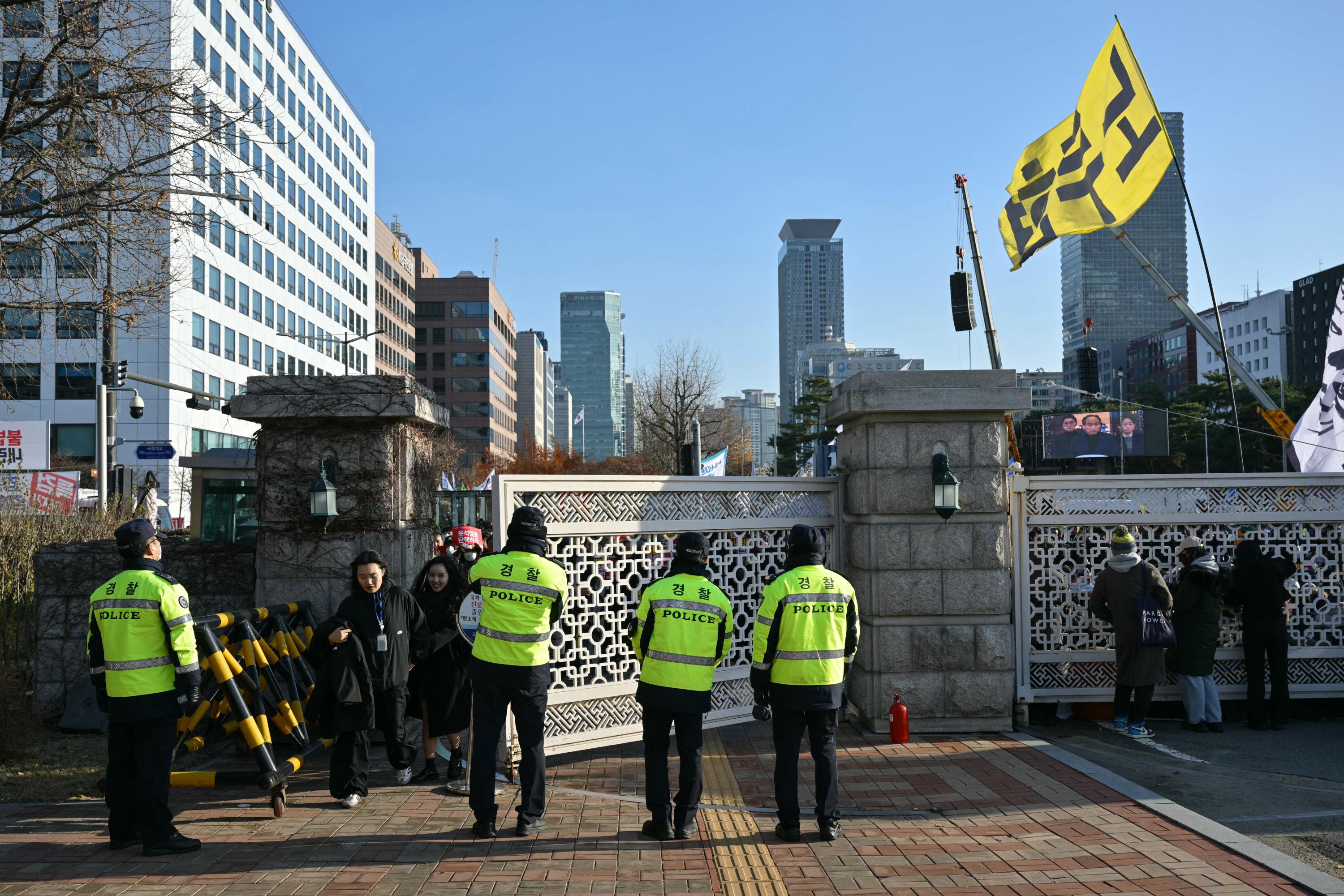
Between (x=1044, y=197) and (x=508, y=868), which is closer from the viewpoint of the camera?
(x=508, y=868)

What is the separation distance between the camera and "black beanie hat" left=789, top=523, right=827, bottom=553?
6398mm

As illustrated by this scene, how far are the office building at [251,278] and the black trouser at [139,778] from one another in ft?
89.0

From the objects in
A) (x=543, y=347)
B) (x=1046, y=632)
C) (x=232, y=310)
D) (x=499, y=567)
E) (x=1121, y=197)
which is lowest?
(x=1046, y=632)

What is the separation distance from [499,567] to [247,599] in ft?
12.3

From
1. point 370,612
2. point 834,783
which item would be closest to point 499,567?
point 370,612

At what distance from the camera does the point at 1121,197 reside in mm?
13203

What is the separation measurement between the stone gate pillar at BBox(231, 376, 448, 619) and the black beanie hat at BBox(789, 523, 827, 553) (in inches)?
152

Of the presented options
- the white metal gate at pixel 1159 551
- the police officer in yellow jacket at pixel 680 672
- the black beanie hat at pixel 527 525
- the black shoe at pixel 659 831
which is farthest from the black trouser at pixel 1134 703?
the black beanie hat at pixel 527 525

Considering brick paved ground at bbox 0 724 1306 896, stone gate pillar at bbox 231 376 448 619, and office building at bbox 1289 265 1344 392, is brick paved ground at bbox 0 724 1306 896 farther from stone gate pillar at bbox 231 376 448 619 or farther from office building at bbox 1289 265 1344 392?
office building at bbox 1289 265 1344 392

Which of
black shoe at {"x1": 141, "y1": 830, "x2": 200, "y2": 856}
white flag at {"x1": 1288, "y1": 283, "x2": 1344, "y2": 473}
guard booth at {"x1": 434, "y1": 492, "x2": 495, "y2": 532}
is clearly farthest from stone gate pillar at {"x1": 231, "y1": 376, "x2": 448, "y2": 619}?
guard booth at {"x1": 434, "y1": 492, "x2": 495, "y2": 532}

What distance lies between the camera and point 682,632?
20.6 feet

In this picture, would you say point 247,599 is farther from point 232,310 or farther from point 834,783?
point 232,310

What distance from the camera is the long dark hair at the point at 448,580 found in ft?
25.1

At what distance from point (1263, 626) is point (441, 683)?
7.17m
